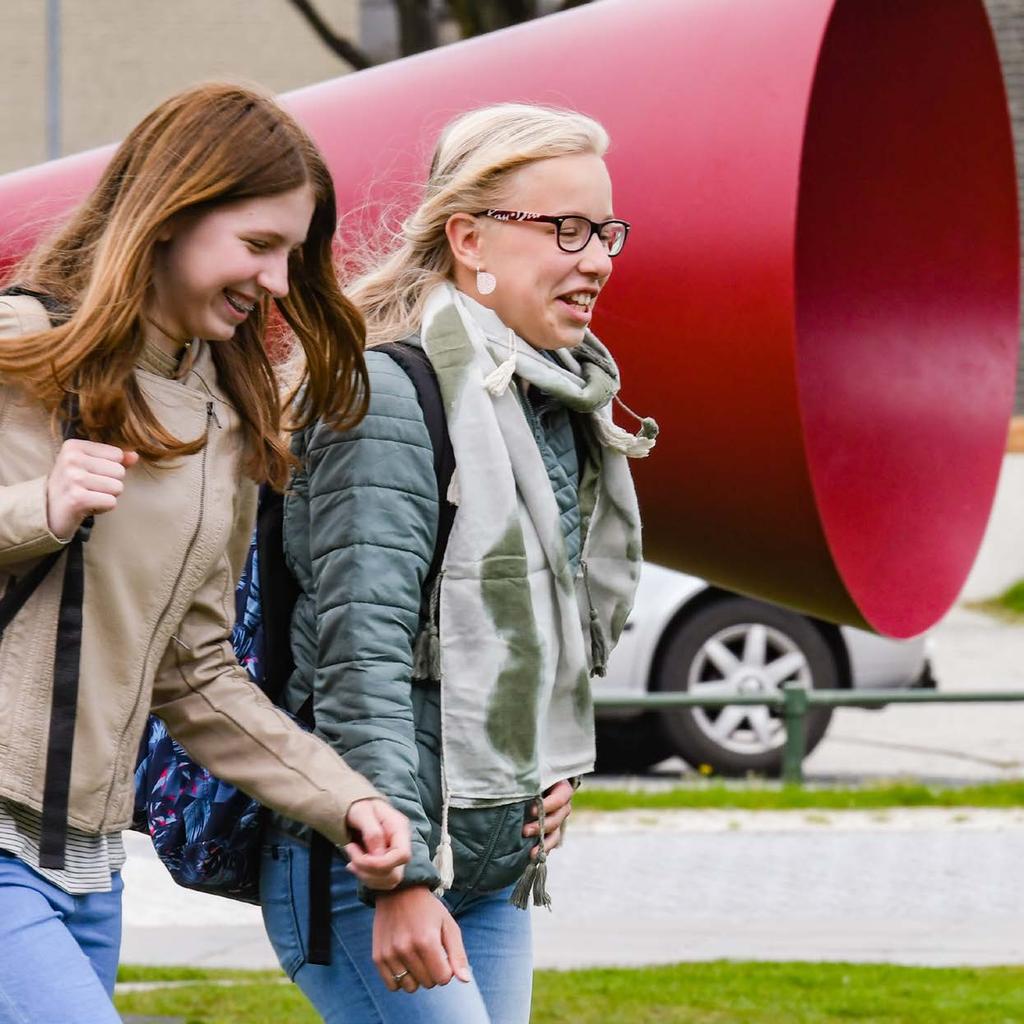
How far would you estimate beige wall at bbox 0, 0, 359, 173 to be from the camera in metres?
20.9

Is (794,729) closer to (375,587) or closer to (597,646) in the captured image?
(597,646)

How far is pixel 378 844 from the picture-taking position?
7.57 feet

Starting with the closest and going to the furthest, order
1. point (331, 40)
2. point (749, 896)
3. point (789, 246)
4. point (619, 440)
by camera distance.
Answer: point (619, 440) < point (789, 246) < point (749, 896) < point (331, 40)

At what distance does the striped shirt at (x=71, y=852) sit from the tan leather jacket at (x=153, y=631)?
0.03 metres

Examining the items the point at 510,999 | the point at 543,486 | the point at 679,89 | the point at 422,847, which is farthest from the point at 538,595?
the point at 679,89

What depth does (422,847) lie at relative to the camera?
7.83 ft

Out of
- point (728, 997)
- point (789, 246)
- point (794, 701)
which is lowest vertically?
point (794, 701)

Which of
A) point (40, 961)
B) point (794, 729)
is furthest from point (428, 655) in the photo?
point (794, 729)

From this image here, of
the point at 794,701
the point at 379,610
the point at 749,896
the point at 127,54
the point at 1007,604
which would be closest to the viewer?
the point at 379,610

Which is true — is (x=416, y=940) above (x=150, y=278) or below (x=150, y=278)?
below

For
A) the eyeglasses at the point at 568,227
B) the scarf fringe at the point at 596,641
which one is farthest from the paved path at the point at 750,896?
the eyeglasses at the point at 568,227

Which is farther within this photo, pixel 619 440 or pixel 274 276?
pixel 619 440

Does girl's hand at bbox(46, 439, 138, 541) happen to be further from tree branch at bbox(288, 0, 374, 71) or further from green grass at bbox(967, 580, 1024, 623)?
green grass at bbox(967, 580, 1024, 623)

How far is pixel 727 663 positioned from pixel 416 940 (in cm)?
679
